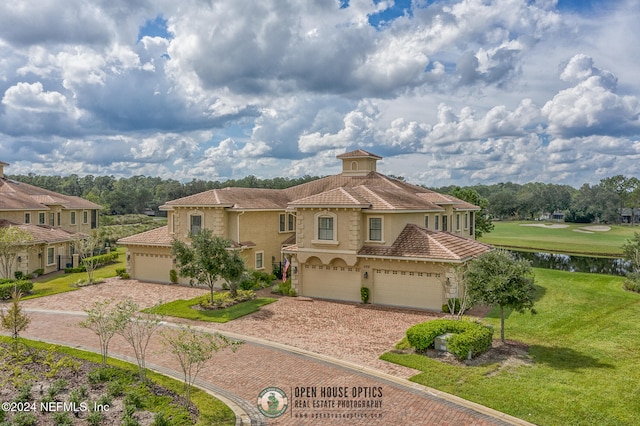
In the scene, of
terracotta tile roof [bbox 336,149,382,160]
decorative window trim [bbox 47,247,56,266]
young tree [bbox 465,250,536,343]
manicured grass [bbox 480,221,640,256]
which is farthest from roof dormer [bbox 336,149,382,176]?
manicured grass [bbox 480,221,640,256]

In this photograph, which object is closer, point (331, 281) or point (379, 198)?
point (379, 198)

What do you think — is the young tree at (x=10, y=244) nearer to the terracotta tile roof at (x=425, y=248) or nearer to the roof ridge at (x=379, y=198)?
the terracotta tile roof at (x=425, y=248)

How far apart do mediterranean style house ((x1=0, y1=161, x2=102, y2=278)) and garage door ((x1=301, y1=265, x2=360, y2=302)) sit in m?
19.2

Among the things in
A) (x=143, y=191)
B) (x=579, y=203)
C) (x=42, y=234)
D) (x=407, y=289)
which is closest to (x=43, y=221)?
(x=42, y=234)

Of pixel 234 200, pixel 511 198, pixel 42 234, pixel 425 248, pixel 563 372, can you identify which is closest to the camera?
pixel 563 372

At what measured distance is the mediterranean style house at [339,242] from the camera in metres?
21.7

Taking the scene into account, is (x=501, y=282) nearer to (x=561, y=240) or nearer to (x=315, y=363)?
(x=315, y=363)

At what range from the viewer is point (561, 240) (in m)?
64.2

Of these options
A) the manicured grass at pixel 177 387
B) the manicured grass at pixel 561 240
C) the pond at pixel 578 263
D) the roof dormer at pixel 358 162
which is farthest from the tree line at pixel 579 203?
the manicured grass at pixel 177 387

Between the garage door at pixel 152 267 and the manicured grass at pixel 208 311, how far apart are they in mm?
6765

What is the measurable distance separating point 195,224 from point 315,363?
1725 cm

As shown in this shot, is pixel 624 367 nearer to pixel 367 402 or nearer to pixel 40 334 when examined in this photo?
pixel 367 402

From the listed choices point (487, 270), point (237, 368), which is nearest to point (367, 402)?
point (237, 368)

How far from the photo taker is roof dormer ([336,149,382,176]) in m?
33.9
